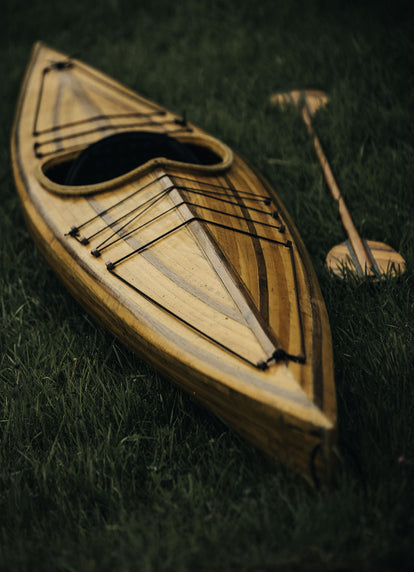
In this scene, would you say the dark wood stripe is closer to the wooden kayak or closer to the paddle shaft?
the wooden kayak

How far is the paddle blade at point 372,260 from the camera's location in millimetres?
2420

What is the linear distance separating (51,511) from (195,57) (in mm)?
4685

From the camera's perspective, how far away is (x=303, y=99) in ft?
12.7

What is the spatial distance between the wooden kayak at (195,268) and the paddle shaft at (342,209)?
42cm

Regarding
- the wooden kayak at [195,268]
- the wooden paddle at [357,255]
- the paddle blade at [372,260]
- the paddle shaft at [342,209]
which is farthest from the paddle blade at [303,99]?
the paddle blade at [372,260]

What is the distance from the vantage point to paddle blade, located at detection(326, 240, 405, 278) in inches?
95.3

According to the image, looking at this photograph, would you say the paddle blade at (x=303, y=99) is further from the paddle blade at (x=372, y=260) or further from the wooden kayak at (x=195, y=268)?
the paddle blade at (x=372, y=260)

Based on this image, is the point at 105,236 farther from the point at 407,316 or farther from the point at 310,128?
the point at 310,128

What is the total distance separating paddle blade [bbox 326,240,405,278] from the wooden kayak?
0.31m

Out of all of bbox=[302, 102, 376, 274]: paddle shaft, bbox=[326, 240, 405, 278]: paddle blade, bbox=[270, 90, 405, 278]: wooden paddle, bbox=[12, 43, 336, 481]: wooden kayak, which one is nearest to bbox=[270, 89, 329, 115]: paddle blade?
bbox=[302, 102, 376, 274]: paddle shaft

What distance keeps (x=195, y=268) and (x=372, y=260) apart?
1.08m

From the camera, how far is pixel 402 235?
8.93ft

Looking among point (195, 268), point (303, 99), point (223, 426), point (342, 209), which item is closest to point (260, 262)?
point (195, 268)

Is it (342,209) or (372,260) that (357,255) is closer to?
(372,260)
